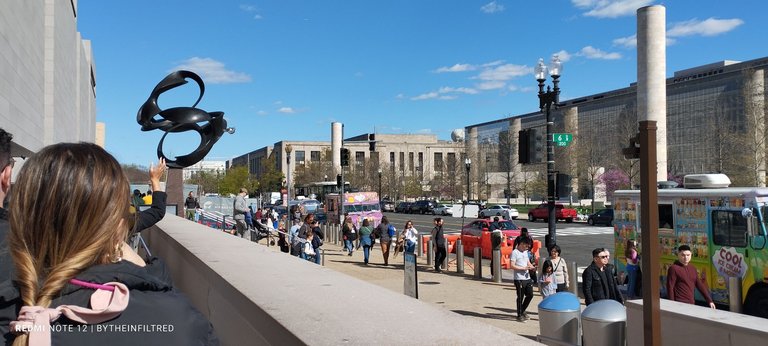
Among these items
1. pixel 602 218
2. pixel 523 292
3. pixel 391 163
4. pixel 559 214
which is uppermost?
pixel 391 163

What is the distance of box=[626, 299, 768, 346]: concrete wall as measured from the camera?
5.12m

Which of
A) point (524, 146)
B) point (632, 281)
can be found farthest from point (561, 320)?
point (524, 146)

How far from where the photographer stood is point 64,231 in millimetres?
1635

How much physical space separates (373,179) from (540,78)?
74538 millimetres

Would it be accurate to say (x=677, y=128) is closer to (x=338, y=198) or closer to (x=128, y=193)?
(x=338, y=198)

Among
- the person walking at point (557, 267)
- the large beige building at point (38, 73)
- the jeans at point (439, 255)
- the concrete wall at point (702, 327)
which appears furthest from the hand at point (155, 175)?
the large beige building at point (38, 73)

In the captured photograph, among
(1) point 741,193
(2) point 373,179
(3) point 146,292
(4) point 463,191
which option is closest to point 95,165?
(3) point 146,292

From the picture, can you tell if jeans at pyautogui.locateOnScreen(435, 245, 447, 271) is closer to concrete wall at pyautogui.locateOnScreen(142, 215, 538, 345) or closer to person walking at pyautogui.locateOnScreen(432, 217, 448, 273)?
person walking at pyautogui.locateOnScreen(432, 217, 448, 273)

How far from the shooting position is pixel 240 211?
21125 mm

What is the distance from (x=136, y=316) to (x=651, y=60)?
128 ft

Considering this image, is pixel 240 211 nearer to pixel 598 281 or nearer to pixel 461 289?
pixel 461 289

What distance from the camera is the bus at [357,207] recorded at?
1539 inches

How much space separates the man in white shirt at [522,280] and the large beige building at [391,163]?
2472 cm

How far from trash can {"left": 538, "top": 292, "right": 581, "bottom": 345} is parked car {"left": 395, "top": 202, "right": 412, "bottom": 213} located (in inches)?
2697
